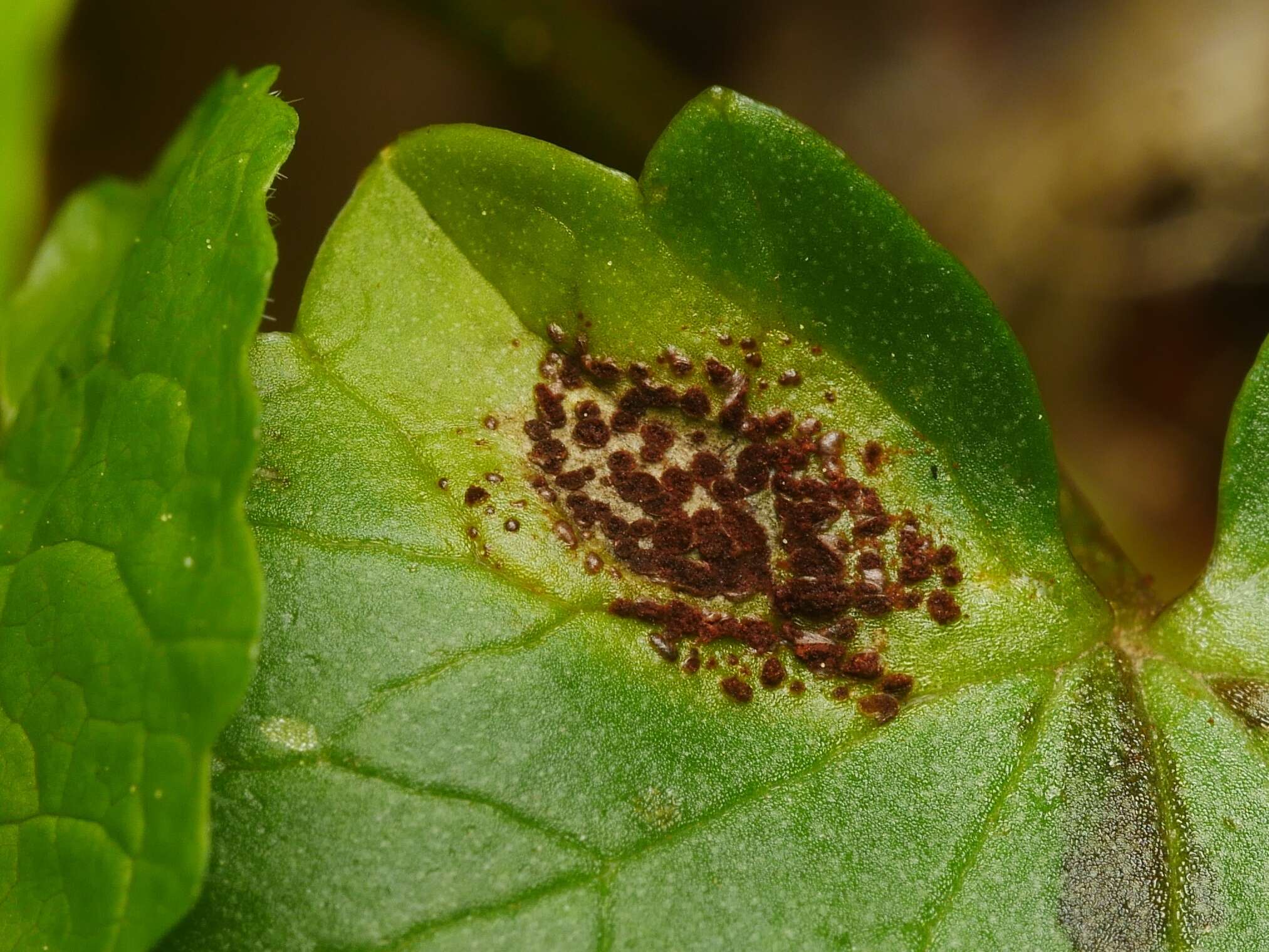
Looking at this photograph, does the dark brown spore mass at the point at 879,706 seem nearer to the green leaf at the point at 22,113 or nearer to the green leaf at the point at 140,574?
the green leaf at the point at 140,574

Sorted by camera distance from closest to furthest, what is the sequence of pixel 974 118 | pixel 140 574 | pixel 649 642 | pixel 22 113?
1. pixel 140 574
2. pixel 649 642
3. pixel 22 113
4. pixel 974 118

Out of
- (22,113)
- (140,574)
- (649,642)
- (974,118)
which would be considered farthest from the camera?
(974,118)

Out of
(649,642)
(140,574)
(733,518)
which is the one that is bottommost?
(140,574)

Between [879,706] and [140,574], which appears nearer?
[140,574]

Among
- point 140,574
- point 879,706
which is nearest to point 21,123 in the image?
point 140,574

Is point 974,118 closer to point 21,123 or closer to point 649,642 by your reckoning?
point 649,642

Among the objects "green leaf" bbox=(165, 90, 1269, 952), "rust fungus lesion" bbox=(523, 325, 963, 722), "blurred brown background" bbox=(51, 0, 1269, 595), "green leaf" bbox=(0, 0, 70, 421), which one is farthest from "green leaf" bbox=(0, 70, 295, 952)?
"blurred brown background" bbox=(51, 0, 1269, 595)

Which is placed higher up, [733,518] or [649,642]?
[733,518]
